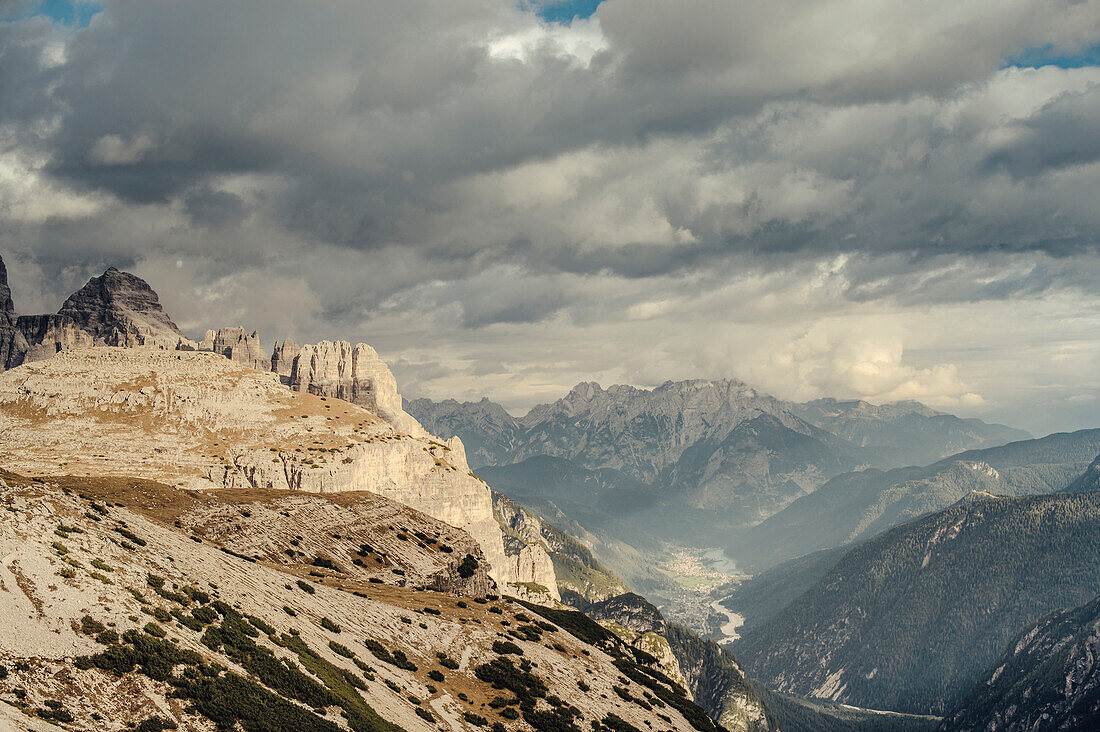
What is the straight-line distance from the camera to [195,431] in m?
159

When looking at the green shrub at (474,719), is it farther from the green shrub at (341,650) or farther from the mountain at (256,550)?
the green shrub at (341,650)

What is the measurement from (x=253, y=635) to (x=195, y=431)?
112 metres

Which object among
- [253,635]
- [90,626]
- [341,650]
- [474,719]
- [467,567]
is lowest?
[467,567]

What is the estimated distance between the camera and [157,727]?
139 ft

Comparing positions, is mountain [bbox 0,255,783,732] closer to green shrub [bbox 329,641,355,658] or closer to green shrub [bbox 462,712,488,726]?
Answer: green shrub [bbox 462,712,488,726]

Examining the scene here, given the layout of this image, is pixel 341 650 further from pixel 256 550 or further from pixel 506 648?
pixel 256 550

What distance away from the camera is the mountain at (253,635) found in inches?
1791

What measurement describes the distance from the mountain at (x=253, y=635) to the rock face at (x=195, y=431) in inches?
1224

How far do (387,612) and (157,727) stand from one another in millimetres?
45176

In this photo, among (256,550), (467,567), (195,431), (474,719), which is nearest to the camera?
(474,719)

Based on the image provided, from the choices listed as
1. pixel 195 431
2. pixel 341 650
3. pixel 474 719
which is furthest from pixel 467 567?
pixel 195 431

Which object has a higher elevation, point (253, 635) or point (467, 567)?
point (253, 635)

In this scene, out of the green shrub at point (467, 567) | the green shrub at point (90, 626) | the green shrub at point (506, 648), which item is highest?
the green shrub at point (90, 626)

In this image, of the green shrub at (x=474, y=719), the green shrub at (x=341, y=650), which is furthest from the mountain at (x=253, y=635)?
the green shrub at (x=341, y=650)
